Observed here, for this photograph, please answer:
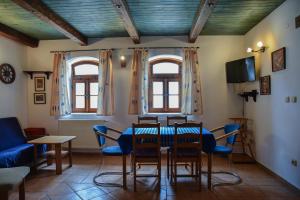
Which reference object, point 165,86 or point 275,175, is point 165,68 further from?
point 275,175

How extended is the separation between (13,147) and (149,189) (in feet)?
8.45

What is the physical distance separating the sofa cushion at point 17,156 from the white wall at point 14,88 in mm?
1050

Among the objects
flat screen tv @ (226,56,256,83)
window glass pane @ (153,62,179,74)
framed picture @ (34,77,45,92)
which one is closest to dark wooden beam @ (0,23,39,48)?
framed picture @ (34,77,45,92)

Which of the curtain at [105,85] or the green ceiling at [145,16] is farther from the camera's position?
the curtain at [105,85]

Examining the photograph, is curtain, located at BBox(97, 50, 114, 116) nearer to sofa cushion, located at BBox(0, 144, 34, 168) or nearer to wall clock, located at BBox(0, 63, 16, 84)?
sofa cushion, located at BBox(0, 144, 34, 168)

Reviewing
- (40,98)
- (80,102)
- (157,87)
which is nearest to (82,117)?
(80,102)

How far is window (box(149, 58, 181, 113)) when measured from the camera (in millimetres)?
5038

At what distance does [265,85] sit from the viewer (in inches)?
146

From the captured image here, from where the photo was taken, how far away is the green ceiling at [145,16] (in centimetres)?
323

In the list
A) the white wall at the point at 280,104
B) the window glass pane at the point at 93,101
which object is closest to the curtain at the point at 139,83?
the window glass pane at the point at 93,101

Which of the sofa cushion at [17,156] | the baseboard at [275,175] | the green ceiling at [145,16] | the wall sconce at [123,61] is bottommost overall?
the baseboard at [275,175]

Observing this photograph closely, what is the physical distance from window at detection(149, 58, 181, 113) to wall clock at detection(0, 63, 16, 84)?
114 inches

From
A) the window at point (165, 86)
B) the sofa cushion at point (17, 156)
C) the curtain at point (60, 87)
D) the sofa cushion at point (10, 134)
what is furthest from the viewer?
the window at point (165, 86)

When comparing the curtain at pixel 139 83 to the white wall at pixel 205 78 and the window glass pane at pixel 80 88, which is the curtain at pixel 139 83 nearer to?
the white wall at pixel 205 78
